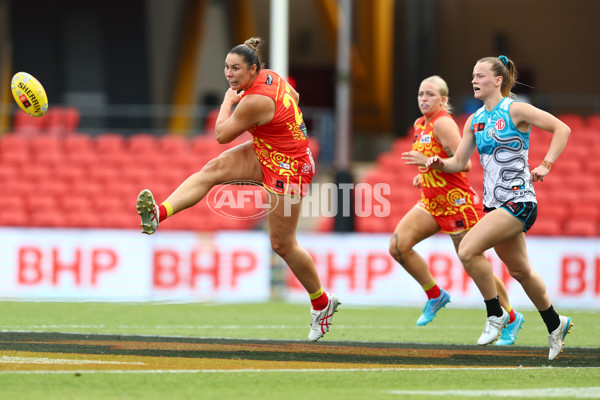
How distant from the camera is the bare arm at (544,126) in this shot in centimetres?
639

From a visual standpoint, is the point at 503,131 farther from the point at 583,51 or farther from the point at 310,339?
the point at 583,51

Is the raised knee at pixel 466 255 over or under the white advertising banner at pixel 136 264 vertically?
over

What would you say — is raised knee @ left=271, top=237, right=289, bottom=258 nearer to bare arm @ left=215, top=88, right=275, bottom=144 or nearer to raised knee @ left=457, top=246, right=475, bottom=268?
bare arm @ left=215, top=88, right=275, bottom=144

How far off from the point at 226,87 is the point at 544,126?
58.8 feet

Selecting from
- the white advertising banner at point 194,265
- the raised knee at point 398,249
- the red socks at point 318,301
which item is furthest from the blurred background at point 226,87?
the red socks at point 318,301

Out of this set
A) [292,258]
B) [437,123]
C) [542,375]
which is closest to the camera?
[542,375]

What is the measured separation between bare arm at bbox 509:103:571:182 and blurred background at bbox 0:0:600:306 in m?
7.65

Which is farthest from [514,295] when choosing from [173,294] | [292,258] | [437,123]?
[292,258]

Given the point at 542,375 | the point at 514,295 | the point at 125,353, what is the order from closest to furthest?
the point at 542,375
the point at 125,353
the point at 514,295

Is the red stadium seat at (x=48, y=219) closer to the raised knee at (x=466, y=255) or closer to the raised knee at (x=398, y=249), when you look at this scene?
the raised knee at (x=398, y=249)

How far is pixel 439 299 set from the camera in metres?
8.47

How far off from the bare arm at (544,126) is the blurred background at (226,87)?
7.65 metres

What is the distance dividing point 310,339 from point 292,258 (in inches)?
26.1

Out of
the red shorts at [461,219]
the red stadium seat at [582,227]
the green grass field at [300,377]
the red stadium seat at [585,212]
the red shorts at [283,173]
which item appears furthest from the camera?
the red stadium seat at [585,212]
